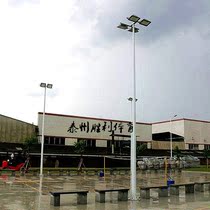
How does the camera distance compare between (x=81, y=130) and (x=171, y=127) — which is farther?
(x=171, y=127)

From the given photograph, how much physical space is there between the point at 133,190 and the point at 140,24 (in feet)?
25.5

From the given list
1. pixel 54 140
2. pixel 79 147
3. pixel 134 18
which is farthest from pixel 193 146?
pixel 134 18

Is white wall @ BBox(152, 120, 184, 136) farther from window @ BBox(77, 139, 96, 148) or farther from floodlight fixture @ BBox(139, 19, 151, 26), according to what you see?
floodlight fixture @ BBox(139, 19, 151, 26)

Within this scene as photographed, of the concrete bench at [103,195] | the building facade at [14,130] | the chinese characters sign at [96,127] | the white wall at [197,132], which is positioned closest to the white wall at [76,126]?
the chinese characters sign at [96,127]

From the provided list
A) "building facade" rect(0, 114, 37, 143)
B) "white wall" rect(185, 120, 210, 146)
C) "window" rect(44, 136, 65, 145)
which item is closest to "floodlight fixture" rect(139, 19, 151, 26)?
"building facade" rect(0, 114, 37, 143)

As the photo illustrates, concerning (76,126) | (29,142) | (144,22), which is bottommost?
(29,142)

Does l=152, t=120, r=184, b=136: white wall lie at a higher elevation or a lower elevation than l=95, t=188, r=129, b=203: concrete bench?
higher

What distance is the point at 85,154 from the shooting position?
1992 inches

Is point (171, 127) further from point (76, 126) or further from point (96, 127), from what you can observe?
point (76, 126)

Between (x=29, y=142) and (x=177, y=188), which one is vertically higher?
(x=29, y=142)

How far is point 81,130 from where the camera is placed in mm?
56500

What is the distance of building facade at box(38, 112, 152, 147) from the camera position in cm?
5347

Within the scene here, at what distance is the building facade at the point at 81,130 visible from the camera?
53469 mm

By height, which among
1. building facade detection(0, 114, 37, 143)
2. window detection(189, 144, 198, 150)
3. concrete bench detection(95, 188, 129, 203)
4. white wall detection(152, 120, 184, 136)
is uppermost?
white wall detection(152, 120, 184, 136)
